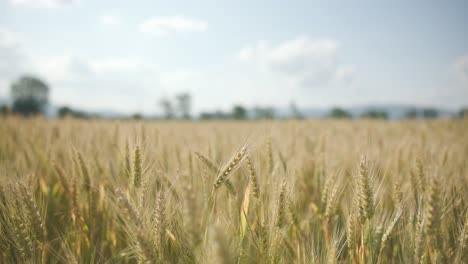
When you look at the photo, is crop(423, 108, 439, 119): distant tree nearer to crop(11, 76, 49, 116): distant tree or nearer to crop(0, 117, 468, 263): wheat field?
crop(0, 117, 468, 263): wheat field

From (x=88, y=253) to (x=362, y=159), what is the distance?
139cm

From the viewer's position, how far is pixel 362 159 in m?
1.03

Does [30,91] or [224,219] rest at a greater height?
[30,91]

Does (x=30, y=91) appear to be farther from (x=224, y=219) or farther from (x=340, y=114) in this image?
(x=224, y=219)

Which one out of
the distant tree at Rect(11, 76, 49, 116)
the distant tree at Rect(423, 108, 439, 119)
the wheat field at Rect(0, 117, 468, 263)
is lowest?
the wheat field at Rect(0, 117, 468, 263)

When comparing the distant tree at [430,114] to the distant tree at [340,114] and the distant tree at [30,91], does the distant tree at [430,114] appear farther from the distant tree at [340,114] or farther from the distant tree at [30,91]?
the distant tree at [30,91]

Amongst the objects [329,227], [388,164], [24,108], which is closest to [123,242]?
[329,227]

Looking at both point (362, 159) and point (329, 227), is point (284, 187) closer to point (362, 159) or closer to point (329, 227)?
point (362, 159)

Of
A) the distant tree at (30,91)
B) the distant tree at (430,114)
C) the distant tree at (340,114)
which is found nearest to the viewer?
the distant tree at (430,114)

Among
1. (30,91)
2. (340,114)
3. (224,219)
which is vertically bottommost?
(224,219)

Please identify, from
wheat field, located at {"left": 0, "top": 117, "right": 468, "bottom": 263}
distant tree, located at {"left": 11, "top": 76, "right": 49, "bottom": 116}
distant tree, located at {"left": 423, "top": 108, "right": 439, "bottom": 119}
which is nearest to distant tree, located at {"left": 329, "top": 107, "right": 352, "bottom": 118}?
distant tree, located at {"left": 423, "top": 108, "right": 439, "bottom": 119}

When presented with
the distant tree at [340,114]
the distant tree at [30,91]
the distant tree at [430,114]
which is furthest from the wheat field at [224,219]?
the distant tree at [30,91]

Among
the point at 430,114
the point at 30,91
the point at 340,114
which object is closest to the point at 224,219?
the point at 340,114

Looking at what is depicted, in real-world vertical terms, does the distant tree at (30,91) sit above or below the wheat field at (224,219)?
above
